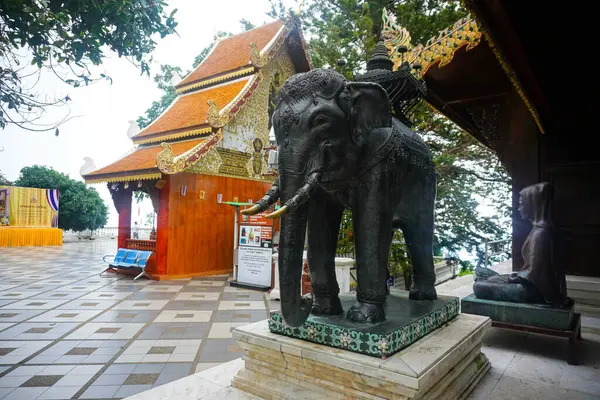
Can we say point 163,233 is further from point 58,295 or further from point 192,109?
point 192,109

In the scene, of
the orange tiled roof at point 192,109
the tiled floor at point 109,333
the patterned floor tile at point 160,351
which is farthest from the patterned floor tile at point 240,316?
the orange tiled roof at point 192,109

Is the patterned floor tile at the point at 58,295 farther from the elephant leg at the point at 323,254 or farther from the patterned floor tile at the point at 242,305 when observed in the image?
the elephant leg at the point at 323,254

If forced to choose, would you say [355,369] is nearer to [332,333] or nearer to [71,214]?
[332,333]

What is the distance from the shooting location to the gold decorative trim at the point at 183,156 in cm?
935

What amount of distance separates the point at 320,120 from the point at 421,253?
1453 millimetres

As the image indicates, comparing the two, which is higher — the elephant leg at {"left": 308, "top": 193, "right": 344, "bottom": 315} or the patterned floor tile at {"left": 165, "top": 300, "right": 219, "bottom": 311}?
the elephant leg at {"left": 308, "top": 193, "right": 344, "bottom": 315}

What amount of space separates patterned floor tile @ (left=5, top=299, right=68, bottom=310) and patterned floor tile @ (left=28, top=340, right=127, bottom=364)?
2435 millimetres

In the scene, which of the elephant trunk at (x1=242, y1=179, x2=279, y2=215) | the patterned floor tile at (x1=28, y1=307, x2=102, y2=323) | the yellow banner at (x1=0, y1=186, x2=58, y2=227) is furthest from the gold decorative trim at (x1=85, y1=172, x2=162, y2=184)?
the yellow banner at (x1=0, y1=186, x2=58, y2=227)

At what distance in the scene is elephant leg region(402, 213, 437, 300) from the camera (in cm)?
275

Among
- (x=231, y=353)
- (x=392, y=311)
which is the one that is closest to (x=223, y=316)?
(x=231, y=353)

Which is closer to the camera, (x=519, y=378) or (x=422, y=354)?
(x=422, y=354)

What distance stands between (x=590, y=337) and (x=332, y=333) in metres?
3.59

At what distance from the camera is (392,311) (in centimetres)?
242

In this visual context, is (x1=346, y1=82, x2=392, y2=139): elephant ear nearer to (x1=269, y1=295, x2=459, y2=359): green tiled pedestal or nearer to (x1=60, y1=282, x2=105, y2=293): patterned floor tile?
(x1=269, y1=295, x2=459, y2=359): green tiled pedestal
